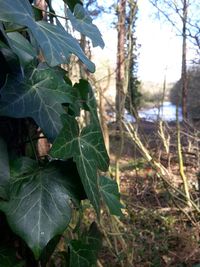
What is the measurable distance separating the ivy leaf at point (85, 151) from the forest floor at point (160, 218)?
173 centimetres

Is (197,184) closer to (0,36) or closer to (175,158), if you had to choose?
(175,158)

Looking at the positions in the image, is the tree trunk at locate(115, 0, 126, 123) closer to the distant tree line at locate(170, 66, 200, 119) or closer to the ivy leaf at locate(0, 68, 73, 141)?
the distant tree line at locate(170, 66, 200, 119)

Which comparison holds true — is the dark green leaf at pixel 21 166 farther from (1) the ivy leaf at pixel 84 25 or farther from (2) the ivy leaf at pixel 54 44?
(1) the ivy leaf at pixel 84 25

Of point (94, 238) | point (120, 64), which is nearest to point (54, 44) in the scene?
point (94, 238)

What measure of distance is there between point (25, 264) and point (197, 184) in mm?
3288

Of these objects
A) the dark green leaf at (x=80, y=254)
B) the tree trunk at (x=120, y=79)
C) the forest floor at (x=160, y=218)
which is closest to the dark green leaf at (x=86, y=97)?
the dark green leaf at (x=80, y=254)

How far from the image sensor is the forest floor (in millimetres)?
3068

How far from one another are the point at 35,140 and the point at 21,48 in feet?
0.99

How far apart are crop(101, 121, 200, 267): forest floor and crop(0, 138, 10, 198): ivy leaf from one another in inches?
74.0

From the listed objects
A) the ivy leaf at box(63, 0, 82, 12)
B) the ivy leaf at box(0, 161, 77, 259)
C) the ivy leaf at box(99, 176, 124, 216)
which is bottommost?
the ivy leaf at box(99, 176, 124, 216)

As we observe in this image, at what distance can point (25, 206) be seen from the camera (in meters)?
0.83

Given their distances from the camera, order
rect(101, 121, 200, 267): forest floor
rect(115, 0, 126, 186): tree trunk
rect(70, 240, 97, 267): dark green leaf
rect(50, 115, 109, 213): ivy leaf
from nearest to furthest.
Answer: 1. rect(50, 115, 109, 213): ivy leaf
2. rect(70, 240, 97, 267): dark green leaf
3. rect(115, 0, 126, 186): tree trunk
4. rect(101, 121, 200, 267): forest floor

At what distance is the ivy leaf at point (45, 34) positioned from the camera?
29.3 inches

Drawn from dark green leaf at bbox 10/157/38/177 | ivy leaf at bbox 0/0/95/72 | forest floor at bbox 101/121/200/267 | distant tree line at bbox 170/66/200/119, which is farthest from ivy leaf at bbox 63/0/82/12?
distant tree line at bbox 170/66/200/119
